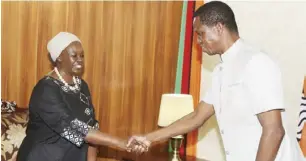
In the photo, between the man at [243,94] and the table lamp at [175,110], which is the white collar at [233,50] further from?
the table lamp at [175,110]

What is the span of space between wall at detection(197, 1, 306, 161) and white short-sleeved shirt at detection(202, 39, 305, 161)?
0.92 m

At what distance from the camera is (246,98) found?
7.27 ft

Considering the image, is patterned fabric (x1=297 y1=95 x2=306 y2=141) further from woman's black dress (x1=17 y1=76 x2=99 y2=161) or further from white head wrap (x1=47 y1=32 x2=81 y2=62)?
white head wrap (x1=47 y1=32 x2=81 y2=62)

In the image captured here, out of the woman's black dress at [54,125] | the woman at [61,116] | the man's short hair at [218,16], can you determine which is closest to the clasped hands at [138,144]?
the woman at [61,116]

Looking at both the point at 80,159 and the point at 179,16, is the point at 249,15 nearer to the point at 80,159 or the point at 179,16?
the point at 179,16

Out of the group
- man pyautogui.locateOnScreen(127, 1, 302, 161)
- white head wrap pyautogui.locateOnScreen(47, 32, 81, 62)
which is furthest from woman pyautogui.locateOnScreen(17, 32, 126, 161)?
man pyautogui.locateOnScreen(127, 1, 302, 161)

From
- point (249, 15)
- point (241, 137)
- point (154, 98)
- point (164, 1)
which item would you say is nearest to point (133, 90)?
point (154, 98)

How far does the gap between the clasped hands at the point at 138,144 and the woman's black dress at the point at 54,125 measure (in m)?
0.31

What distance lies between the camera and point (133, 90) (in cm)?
380

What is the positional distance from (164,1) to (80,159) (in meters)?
1.63

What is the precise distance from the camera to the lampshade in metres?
3.35

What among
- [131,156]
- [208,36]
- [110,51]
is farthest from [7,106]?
[208,36]

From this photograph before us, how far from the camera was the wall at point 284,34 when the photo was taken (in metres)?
3.28

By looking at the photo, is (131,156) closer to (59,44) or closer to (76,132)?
(76,132)
